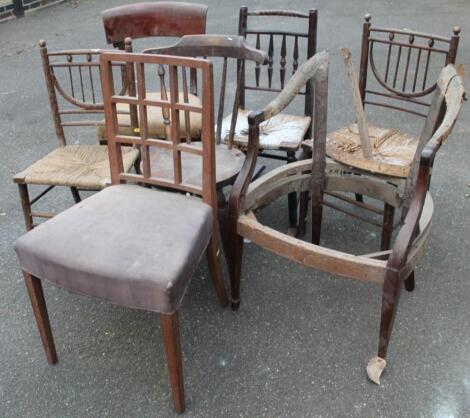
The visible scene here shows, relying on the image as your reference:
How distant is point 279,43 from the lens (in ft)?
19.3

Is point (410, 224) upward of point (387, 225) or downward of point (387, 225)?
upward

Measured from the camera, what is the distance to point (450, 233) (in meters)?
2.51

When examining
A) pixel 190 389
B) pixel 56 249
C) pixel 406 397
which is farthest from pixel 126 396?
pixel 406 397

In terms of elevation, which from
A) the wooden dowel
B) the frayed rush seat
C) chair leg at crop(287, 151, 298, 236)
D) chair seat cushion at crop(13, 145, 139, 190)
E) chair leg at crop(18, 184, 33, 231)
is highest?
the wooden dowel

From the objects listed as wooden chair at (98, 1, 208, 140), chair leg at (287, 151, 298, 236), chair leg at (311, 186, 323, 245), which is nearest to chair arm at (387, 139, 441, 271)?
chair leg at (311, 186, 323, 245)

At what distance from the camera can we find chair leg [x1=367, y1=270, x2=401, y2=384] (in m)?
1.57

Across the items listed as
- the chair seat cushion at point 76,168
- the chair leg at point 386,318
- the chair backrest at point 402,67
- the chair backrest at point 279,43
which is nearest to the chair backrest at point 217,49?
the chair backrest at point 279,43

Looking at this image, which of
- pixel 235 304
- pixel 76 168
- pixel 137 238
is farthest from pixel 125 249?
pixel 76 168

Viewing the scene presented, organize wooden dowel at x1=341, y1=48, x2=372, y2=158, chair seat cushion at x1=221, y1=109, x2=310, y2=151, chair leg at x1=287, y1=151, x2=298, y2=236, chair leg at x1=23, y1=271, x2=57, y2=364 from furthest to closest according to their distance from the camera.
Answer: chair leg at x1=287, y1=151, x2=298, y2=236 < chair seat cushion at x1=221, y1=109, x2=310, y2=151 < wooden dowel at x1=341, y1=48, x2=372, y2=158 < chair leg at x1=23, y1=271, x2=57, y2=364

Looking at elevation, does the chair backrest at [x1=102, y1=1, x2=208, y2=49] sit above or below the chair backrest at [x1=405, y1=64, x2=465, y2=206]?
above

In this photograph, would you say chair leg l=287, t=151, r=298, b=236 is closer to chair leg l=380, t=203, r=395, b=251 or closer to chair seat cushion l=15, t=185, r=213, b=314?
chair leg l=380, t=203, r=395, b=251

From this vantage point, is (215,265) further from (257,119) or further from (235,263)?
(257,119)

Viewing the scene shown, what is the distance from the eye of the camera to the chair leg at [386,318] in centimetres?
157

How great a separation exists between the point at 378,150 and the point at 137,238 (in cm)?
120
